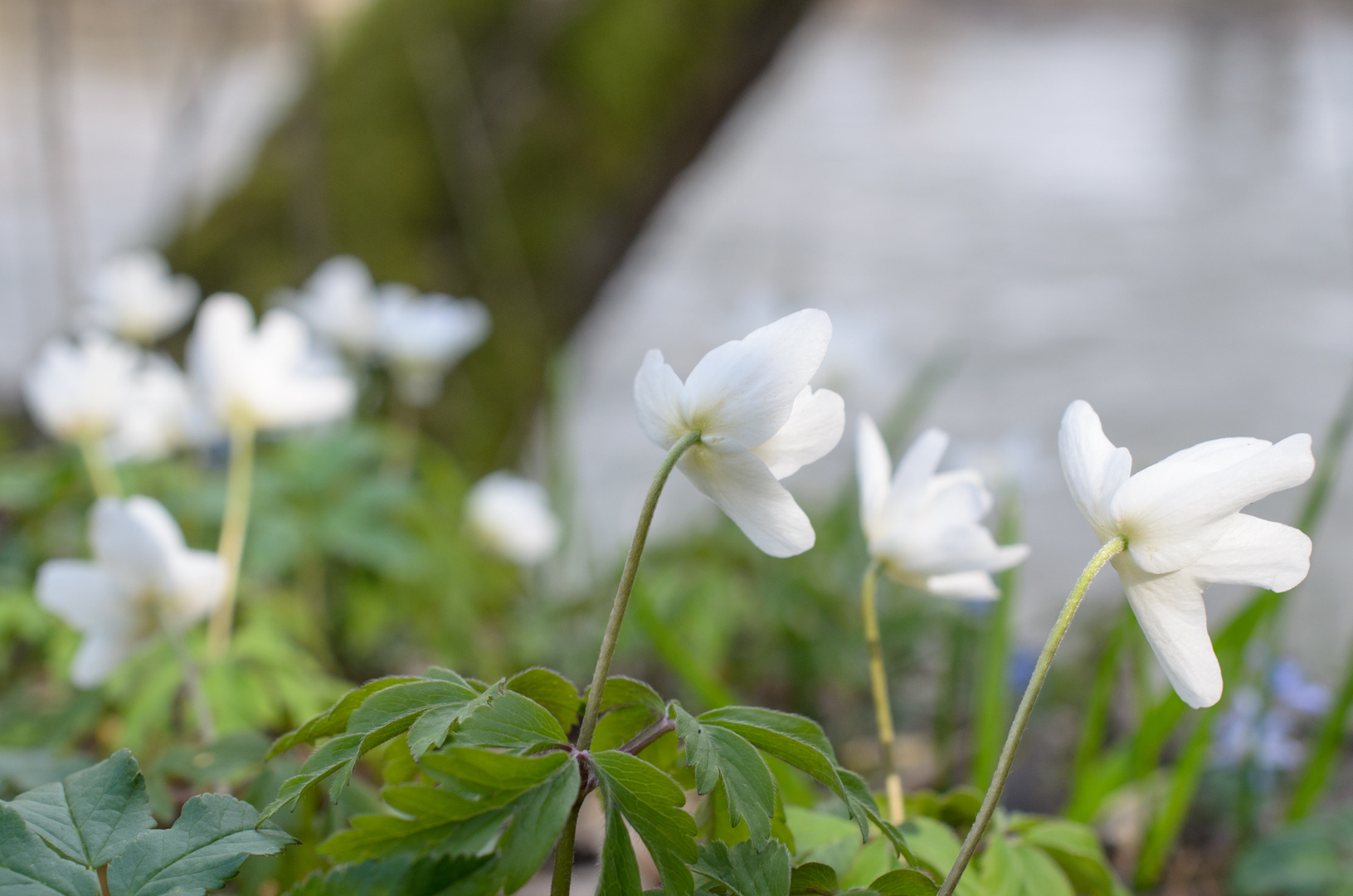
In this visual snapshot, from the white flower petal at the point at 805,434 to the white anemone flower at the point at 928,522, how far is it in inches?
4.4

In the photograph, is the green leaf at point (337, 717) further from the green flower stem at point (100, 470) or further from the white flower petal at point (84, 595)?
the green flower stem at point (100, 470)

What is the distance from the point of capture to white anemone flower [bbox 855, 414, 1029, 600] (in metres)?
0.54

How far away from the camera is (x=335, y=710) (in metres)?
0.43

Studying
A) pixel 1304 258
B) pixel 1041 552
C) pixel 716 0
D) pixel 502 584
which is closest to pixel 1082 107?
pixel 1304 258

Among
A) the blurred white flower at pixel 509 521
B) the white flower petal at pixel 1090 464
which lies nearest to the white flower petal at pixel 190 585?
the white flower petal at pixel 1090 464

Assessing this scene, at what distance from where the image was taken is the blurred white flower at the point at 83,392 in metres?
0.99

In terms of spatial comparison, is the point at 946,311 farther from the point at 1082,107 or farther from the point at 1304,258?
the point at 1082,107

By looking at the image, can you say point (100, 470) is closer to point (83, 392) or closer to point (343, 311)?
Answer: point (83, 392)

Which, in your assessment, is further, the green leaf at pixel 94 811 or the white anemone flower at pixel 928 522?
the white anemone flower at pixel 928 522

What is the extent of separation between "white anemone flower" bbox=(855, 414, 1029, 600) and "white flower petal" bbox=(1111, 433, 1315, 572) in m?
0.11

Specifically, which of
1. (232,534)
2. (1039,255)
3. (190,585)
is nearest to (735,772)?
(190,585)

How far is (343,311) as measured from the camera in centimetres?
143

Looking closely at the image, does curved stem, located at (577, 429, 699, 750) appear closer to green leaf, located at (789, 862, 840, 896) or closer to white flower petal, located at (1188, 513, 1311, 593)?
green leaf, located at (789, 862, 840, 896)

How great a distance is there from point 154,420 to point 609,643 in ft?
3.16
